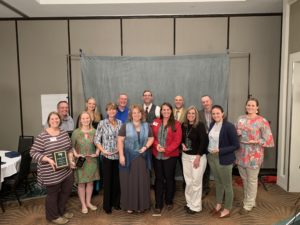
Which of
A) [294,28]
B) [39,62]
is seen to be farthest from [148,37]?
[294,28]

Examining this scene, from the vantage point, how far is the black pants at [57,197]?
315 centimetres

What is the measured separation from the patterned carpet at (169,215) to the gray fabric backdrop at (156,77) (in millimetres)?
1629

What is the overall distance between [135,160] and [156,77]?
1767 millimetres

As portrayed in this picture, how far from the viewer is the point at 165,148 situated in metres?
3.31

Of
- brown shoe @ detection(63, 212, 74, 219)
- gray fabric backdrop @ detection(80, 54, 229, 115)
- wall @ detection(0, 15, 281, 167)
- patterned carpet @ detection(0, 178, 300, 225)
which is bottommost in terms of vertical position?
patterned carpet @ detection(0, 178, 300, 225)

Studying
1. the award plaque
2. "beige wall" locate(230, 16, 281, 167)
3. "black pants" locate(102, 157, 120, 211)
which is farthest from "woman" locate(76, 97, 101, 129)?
"beige wall" locate(230, 16, 281, 167)

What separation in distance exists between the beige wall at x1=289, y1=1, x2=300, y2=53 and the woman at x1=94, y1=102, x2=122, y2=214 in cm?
280

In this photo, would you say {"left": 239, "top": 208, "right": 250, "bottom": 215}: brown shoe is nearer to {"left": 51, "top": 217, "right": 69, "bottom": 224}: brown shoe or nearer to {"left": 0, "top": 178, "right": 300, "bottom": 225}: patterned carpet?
{"left": 0, "top": 178, "right": 300, "bottom": 225}: patterned carpet

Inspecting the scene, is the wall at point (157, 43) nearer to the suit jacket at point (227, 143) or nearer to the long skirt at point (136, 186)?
the suit jacket at point (227, 143)

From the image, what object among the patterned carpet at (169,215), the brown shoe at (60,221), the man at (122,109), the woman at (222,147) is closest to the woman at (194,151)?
the woman at (222,147)

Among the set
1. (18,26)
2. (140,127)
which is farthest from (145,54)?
(18,26)

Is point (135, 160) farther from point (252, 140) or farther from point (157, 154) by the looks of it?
point (252, 140)

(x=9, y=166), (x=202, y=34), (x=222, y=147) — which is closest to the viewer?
(x=222, y=147)

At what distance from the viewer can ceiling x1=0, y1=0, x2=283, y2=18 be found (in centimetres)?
411
